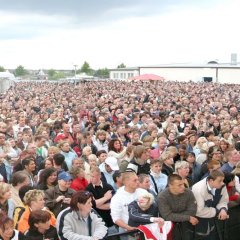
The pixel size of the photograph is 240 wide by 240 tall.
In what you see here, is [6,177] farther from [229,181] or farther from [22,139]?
[229,181]

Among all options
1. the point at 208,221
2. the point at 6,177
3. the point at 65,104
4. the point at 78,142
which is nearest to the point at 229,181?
the point at 208,221

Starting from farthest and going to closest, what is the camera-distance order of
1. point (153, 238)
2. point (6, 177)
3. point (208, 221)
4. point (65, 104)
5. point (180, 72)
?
point (180, 72) < point (65, 104) < point (6, 177) < point (208, 221) < point (153, 238)

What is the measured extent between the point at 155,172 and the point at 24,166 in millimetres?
2298

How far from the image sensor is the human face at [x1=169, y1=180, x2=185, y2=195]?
6.23 meters

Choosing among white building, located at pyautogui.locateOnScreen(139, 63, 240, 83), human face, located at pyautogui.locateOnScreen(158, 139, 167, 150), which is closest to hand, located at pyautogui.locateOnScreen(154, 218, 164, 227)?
human face, located at pyautogui.locateOnScreen(158, 139, 167, 150)

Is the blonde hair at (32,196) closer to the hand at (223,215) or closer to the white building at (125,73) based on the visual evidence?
the hand at (223,215)

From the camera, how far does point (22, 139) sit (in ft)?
38.4

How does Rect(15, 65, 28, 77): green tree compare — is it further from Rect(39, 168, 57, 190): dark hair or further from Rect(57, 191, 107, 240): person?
Rect(57, 191, 107, 240): person

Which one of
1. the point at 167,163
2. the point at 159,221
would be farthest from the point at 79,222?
the point at 167,163

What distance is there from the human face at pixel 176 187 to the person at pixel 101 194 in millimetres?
944

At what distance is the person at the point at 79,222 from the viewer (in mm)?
5426

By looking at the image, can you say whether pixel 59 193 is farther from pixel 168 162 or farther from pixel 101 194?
pixel 168 162

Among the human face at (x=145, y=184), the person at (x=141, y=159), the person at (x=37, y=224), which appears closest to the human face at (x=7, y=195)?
the person at (x=37, y=224)

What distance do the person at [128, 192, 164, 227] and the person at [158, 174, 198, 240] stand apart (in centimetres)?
28
